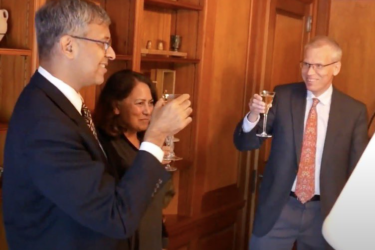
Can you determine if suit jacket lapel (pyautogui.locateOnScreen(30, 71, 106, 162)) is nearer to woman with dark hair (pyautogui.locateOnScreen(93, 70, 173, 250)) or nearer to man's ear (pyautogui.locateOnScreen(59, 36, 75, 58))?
man's ear (pyautogui.locateOnScreen(59, 36, 75, 58))

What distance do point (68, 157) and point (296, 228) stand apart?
1.60 meters

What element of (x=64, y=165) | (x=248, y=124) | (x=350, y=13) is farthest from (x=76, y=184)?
(x=350, y=13)

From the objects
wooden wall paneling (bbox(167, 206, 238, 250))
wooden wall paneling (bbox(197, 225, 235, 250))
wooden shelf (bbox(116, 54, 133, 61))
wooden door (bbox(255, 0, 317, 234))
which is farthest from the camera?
wooden door (bbox(255, 0, 317, 234))

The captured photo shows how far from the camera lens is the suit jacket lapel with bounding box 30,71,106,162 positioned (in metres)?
1.25

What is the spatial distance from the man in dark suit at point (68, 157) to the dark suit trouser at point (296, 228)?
1296mm

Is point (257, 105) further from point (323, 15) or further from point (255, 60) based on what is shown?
point (323, 15)

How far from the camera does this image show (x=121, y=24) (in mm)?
2217

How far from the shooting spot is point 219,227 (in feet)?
10.00

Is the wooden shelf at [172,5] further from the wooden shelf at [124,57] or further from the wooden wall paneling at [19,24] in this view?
the wooden wall paneling at [19,24]

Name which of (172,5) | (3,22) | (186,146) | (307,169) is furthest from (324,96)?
(3,22)

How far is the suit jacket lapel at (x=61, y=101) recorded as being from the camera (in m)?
1.25

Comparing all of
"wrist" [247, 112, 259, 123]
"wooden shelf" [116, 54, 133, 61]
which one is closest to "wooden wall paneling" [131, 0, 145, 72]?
"wooden shelf" [116, 54, 133, 61]

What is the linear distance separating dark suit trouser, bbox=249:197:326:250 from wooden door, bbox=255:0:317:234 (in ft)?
2.69

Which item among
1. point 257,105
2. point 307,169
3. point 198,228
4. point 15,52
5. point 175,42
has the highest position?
point 175,42
